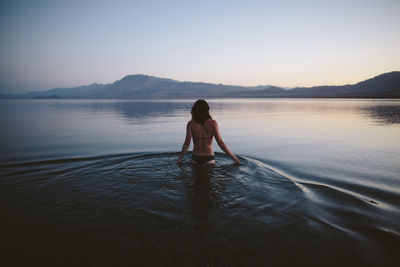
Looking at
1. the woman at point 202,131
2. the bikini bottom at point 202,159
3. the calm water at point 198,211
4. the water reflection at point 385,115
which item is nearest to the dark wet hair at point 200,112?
the woman at point 202,131

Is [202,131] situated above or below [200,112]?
below

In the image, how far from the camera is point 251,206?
480 cm

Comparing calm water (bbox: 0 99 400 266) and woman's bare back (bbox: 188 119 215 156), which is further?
woman's bare back (bbox: 188 119 215 156)

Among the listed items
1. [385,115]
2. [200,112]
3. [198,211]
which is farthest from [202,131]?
[385,115]

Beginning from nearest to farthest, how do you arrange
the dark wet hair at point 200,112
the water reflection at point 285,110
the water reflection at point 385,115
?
the dark wet hair at point 200,112 < the water reflection at point 385,115 < the water reflection at point 285,110

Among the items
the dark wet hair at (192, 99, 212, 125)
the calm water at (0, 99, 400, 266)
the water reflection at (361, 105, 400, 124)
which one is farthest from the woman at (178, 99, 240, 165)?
the water reflection at (361, 105, 400, 124)

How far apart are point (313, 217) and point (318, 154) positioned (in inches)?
253

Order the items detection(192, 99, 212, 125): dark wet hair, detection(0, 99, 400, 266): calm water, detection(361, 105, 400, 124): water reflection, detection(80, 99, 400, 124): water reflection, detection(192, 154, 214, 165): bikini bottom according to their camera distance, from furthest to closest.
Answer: detection(80, 99, 400, 124): water reflection
detection(361, 105, 400, 124): water reflection
detection(192, 154, 214, 165): bikini bottom
detection(192, 99, 212, 125): dark wet hair
detection(0, 99, 400, 266): calm water

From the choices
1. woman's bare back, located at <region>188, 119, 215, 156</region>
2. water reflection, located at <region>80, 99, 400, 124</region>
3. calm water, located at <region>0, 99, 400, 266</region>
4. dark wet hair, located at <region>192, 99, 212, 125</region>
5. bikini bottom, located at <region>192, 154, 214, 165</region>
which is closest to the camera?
calm water, located at <region>0, 99, 400, 266</region>

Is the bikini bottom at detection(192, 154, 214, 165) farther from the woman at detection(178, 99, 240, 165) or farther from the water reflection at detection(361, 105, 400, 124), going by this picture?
the water reflection at detection(361, 105, 400, 124)

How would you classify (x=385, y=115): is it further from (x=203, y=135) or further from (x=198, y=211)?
(x=198, y=211)

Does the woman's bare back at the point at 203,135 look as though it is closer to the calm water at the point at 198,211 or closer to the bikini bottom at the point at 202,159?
the bikini bottom at the point at 202,159

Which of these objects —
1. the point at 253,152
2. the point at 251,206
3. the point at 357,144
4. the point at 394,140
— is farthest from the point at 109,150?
the point at 394,140

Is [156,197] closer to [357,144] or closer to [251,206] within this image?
[251,206]
